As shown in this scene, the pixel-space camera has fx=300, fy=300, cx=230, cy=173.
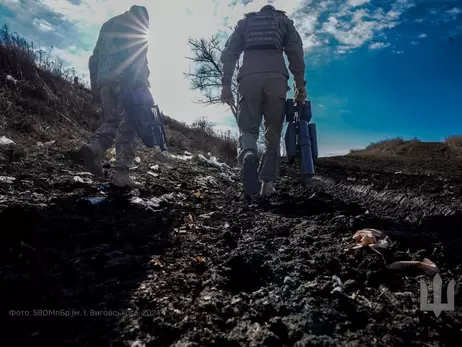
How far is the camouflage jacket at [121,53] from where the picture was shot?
3260 millimetres

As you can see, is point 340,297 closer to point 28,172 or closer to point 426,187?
point 426,187

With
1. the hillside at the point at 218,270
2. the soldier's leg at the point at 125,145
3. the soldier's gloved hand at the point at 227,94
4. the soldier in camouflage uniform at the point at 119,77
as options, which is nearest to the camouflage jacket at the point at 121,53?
the soldier in camouflage uniform at the point at 119,77

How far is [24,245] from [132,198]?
1395 millimetres

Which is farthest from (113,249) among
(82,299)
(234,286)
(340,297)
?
(340,297)

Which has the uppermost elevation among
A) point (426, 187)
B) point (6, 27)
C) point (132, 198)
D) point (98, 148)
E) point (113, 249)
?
point (6, 27)

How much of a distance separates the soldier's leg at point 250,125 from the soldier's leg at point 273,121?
3.3 inches

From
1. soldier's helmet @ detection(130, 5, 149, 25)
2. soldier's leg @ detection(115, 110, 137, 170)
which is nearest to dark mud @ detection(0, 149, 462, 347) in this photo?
soldier's leg @ detection(115, 110, 137, 170)

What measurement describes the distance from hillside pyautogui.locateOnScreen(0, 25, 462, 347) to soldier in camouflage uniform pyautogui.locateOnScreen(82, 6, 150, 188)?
665 mm

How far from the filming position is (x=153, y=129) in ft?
11.1

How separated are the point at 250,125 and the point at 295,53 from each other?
1005mm

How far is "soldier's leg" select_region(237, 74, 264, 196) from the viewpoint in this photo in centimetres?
314

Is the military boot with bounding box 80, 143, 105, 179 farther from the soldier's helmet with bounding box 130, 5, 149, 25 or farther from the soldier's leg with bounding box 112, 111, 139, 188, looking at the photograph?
the soldier's helmet with bounding box 130, 5, 149, 25

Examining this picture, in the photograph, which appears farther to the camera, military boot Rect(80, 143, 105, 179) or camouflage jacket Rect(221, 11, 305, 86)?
camouflage jacket Rect(221, 11, 305, 86)

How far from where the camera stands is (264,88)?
10.5 feet
